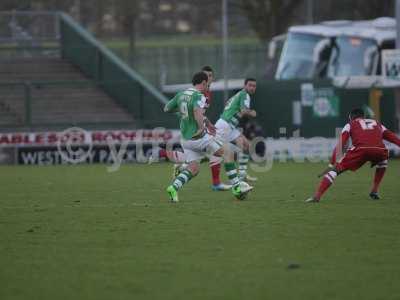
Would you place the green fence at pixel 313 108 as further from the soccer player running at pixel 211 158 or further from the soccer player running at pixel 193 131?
the soccer player running at pixel 193 131

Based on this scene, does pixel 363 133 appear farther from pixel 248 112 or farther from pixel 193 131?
pixel 248 112

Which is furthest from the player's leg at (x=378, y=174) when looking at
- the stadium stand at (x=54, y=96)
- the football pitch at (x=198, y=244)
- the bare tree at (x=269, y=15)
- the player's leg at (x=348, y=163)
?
the bare tree at (x=269, y=15)

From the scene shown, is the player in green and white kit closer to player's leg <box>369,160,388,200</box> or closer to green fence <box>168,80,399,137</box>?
player's leg <box>369,160,388,200</box>

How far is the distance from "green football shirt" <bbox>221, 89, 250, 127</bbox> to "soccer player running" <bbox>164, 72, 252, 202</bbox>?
13.4 feet

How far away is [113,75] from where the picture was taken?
33656mm

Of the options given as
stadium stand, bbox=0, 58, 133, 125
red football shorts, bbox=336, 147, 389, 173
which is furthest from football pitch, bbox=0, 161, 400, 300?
stadium stand, bbox=0, 58, 133, 125

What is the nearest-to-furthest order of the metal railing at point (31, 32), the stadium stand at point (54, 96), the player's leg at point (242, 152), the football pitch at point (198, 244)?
1. the football pitch at point (198, 244)
2. the player's leg at point (242, 152)
3. the stadium stand at point (54, 96)
4. the metal railing at point (31, 32)

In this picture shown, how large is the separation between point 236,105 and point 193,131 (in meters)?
4.58

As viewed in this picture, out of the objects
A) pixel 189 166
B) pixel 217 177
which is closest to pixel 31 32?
pixel 217 177

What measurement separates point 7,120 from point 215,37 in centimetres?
2958

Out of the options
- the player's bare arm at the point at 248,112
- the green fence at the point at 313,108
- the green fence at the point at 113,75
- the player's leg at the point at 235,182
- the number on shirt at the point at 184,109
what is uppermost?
the number on shirt at the point at 184,109

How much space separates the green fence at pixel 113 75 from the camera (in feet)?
105

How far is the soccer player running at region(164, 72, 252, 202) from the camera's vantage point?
15844mm

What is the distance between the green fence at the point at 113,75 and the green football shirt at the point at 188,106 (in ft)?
49.3
